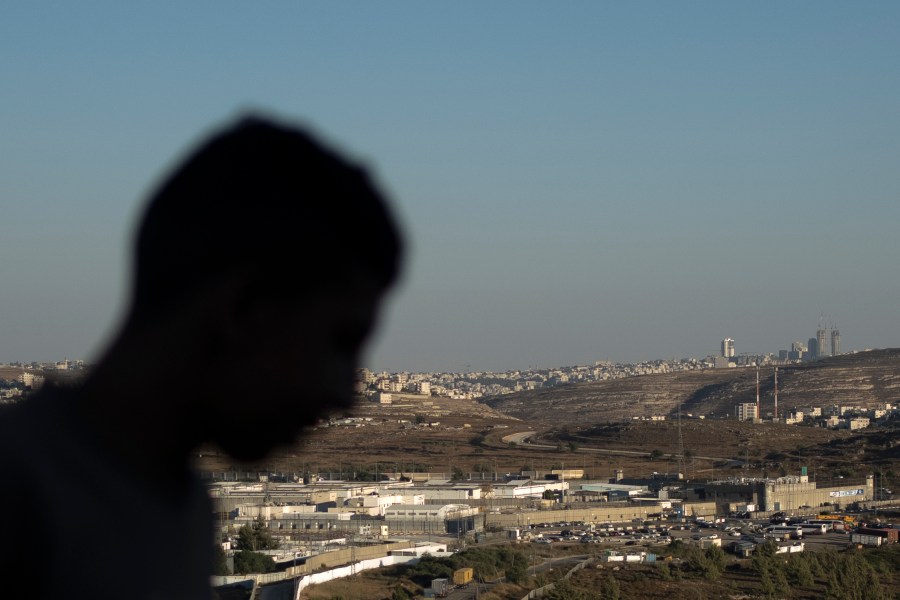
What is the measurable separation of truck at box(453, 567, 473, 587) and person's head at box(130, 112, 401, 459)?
25907mm

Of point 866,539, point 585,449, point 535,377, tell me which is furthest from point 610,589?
point 535,377

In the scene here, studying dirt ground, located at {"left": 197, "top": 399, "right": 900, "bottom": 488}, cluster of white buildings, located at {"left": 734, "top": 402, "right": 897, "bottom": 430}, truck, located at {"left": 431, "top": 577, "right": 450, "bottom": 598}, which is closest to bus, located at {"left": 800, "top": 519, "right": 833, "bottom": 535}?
dirt ground, located at {"left": 197, "top": 399, "right": 900, "bottom": 488}

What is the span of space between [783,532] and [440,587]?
49.7 ft

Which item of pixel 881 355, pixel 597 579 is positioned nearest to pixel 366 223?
pixel 597 579

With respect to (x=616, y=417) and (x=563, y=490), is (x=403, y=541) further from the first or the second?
(x=616, y=417)

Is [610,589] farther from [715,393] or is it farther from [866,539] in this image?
[715,393]

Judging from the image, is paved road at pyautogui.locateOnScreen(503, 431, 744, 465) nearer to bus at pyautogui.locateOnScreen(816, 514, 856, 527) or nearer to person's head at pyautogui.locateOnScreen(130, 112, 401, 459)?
bus at pyautogui.locateOnScreen(816, 514, 856, 527)

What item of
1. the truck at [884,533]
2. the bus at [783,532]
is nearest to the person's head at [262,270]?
the truck at [884,533]

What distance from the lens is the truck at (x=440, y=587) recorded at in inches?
976

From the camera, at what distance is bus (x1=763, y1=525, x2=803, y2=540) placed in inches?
1396

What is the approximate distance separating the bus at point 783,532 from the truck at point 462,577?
38.7 feet

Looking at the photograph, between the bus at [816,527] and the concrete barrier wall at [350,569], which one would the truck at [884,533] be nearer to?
the bus at [816,527]

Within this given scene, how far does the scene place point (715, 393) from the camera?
115125mm

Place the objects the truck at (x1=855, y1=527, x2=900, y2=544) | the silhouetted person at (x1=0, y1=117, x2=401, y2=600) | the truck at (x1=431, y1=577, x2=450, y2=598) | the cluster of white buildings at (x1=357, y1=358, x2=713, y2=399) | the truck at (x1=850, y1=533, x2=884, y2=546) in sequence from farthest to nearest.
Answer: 1. the cluster of white buildings at (x1=357, y1=358, x2=713, y2=399)
2. the truck at (x1=855, y1=527, x2=900, y2=544)
3. the truck at (x1=850, y1=533, x2=884, y2=546)
4. the truck at (x1=431, y1=577, x2=450, y2=598)
5. the silhouetted person at (x1=0, y1=117, x2=401, y2=600)
